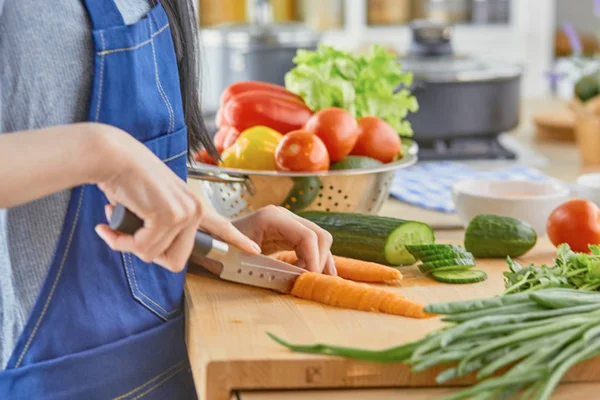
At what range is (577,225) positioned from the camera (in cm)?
145

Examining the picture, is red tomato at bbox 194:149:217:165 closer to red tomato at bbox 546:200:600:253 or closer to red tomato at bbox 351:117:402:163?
red tomato at bbox 351:117:402:163

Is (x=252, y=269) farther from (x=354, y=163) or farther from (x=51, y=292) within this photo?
(x=354, y=163)

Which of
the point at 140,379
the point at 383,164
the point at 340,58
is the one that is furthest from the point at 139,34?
the point at 340,58

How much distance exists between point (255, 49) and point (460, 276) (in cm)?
224

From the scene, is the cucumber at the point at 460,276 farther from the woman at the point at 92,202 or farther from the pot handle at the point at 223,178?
the pot handle at the point at 223,178

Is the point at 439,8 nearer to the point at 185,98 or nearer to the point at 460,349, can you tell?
the point at 185,98

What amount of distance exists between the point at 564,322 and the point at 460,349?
13cm

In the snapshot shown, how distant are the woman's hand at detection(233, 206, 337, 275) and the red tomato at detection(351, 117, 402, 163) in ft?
1.35

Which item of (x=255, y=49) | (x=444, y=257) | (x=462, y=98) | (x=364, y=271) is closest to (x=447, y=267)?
(x=444, y=257)

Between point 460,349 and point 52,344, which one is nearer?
point 460,349

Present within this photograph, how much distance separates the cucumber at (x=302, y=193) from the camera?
1592 millimetres

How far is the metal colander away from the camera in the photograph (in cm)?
159

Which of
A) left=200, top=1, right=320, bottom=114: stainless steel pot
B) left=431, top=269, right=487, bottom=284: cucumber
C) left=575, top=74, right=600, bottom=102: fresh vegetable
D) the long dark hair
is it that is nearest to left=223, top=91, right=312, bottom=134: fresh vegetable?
the long dark hair

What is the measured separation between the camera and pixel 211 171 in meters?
1.61
